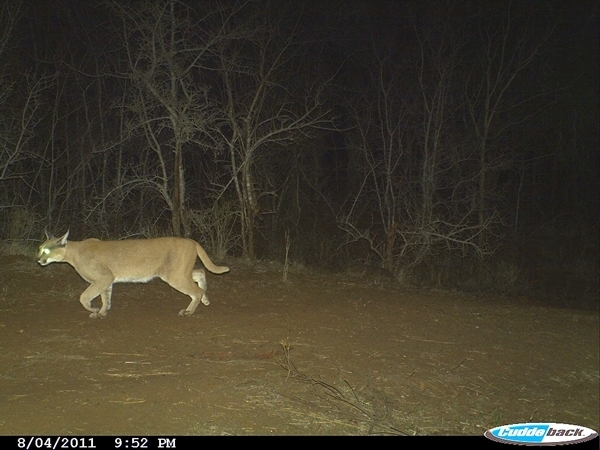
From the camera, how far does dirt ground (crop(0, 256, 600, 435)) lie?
5.90 metres

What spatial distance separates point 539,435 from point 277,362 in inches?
123

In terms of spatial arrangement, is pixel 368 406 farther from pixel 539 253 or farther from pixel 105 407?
pixel 539 253

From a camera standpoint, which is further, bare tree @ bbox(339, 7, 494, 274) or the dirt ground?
bare tree @ bbox(339, 7, 494, 274)

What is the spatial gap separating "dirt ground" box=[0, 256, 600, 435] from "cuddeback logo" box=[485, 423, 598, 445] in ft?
2.11

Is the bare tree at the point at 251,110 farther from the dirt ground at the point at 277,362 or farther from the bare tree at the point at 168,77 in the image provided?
the dirt ground at the point at 277,362

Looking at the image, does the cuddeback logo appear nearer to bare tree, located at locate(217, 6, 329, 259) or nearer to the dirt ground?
the dirt ground

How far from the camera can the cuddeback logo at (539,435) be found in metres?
5.12

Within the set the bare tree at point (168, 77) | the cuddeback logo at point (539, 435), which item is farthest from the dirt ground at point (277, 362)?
the bare tree at point (168, 77)

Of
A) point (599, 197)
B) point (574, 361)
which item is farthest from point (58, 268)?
point (599, 197)

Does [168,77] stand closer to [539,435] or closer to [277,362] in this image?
[277,362]

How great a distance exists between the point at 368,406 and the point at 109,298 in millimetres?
4954

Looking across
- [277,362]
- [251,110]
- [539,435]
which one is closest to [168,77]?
[251,110]

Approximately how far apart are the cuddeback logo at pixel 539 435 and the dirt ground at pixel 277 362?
0.64 metres

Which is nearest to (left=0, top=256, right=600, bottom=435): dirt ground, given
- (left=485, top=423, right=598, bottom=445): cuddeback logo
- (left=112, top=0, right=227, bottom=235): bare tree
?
(left=485, top=423, right=598, bottom=445): cuddeback logo
